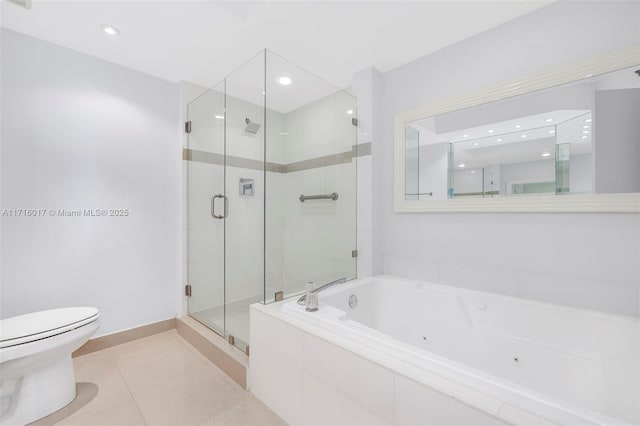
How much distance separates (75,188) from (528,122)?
9.67 feet

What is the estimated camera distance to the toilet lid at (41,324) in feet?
4.19

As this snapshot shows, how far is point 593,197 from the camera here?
1351mm

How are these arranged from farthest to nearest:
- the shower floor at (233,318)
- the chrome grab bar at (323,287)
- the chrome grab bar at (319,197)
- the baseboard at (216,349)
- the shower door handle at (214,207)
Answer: the shower door handle at (214,207) → the chrome grab bar at (319,197) → the shower floor at (233,318) → the baseboard at (216,349) → the chrome grab bar at (323,287)

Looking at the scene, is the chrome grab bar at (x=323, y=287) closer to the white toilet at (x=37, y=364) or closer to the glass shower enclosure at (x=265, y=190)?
the glass shower enclosure at (x=265, y=190)

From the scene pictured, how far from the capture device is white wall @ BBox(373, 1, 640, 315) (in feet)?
4.31

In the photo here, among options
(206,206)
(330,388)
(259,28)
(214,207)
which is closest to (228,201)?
(214,207)

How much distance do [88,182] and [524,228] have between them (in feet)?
9.47

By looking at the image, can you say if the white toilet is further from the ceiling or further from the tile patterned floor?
the ceiling

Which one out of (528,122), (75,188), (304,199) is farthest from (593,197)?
(75,188)

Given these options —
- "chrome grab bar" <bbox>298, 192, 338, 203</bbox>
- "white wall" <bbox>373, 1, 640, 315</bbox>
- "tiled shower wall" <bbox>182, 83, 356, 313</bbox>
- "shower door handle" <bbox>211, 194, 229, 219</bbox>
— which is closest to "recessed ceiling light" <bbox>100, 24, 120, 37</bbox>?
"tiled shower wall" <bbox>182, 83, 356, 313</bbox>

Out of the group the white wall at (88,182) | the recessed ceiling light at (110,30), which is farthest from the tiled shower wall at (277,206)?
the recessed ceiling light at (110,30)

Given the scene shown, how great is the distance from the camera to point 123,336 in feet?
6.91

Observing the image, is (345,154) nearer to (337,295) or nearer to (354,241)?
(354,241)

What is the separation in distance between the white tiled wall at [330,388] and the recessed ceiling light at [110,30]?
6.46 feet
